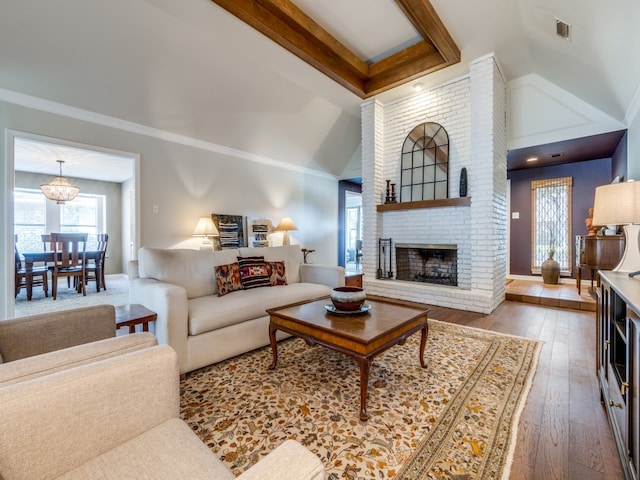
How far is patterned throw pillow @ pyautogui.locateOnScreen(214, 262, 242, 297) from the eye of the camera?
265 centimetres

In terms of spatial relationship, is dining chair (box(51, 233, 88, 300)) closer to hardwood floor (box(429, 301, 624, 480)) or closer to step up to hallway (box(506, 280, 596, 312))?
hardwood floor (box(429, 301, 624, 480))

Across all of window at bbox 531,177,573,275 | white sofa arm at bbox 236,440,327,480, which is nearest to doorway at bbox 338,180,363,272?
window at bbox 531,177,573,275

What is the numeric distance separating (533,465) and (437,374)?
80 cm

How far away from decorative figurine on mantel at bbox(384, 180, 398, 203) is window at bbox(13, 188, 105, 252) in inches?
266

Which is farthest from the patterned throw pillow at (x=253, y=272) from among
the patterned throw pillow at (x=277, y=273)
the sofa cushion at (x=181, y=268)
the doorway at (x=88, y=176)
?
the doorway at (x=88, y=176)

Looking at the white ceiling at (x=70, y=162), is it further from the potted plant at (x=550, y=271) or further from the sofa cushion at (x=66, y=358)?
the potted plant at (x=550, y=271)

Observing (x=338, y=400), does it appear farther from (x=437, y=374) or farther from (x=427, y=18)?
(x=427, y=18)

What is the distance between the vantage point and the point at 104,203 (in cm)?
706

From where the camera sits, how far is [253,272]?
290 cm

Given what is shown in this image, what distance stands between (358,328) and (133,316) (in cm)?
143

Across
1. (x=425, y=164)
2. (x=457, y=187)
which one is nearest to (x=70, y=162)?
(x=425, y=164)

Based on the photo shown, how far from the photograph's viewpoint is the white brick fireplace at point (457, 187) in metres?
3.72

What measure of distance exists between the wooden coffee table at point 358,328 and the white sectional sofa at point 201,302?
0.36 metres

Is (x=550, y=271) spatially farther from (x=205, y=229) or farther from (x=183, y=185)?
(x=183, y=185)
